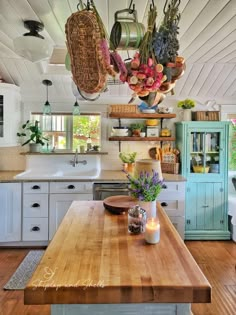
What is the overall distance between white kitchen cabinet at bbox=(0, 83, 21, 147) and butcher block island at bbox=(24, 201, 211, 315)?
249 centimetres

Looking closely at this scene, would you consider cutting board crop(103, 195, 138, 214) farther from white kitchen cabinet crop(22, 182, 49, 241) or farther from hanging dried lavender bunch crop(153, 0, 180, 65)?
white kitchen cabinet crop(22, 182, 49, 241)

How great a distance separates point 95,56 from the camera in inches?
49.8

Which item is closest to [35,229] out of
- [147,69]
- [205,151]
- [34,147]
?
[34,147]

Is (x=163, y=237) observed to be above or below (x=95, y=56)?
below

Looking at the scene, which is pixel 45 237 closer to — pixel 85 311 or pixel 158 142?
pixel 158 142

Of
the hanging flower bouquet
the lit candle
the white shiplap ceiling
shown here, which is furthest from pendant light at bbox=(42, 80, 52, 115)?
the lit candle

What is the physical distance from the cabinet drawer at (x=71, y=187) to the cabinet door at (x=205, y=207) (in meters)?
1.39

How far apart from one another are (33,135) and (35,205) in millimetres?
1063

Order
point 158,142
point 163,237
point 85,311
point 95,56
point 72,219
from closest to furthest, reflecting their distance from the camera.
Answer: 1. point 85,311
2. point 95,56
3. point 163,237
4. point 72,219
5. point 158,142

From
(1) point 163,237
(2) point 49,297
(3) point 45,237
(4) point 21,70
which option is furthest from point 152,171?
(4) point 21,70

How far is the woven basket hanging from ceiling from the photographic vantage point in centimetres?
125

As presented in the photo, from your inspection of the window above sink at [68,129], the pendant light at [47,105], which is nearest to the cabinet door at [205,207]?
the window above sink at [68,129]

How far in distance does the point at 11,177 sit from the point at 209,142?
273 cm

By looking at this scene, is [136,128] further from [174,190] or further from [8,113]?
[8,113]
